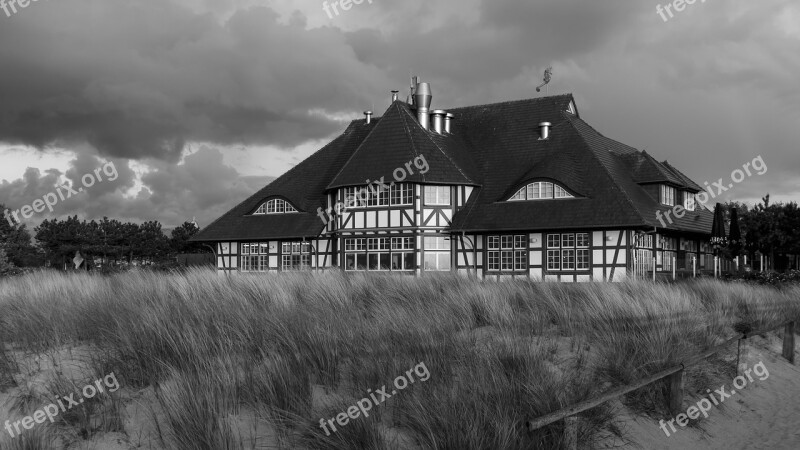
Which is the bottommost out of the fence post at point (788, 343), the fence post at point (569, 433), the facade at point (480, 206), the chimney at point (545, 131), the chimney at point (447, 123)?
the fence post at point (788, 343)

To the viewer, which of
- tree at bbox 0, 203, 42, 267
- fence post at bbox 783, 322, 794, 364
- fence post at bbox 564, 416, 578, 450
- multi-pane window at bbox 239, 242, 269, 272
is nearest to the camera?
fence post at bbox 564, 416, 578, 450

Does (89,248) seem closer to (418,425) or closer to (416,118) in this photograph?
(416,118)

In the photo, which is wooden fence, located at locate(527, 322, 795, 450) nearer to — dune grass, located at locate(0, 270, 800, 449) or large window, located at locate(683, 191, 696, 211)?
dune grass, located at locate(0, 270, 800, 449)

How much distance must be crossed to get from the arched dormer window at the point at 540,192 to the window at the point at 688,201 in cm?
830

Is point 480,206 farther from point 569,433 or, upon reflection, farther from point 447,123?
point 569,433

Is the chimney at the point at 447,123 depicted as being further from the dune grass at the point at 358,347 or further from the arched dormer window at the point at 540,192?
the dune grass at the point at 358,347

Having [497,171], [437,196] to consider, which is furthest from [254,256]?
[497,171]

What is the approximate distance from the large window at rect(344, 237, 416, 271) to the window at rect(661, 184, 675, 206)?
11.3m

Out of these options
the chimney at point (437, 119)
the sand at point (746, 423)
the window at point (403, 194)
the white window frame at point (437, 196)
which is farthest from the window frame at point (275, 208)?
the sand at point (746, 423)

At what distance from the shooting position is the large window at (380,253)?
100 feet

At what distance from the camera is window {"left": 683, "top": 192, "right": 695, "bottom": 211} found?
3421 cm

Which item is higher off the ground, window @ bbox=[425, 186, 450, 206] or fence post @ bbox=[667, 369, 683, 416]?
window @ bbox=[425, 186, 450, 206]

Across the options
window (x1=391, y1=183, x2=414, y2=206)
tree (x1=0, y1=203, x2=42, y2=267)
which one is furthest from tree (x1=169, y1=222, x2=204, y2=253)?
window (x1=391, y1=183, x2=414, y2=206)

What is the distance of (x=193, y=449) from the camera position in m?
5.71
